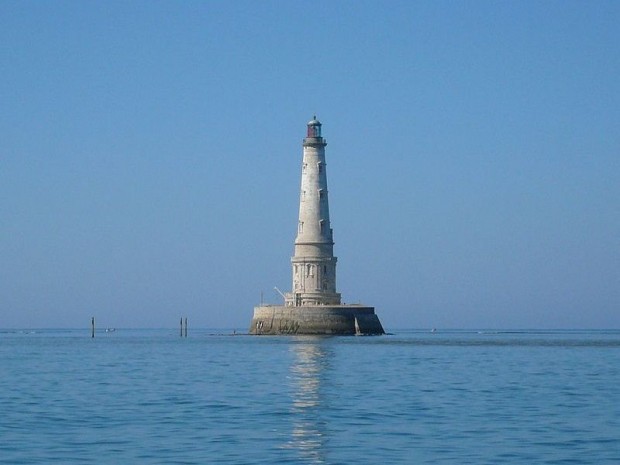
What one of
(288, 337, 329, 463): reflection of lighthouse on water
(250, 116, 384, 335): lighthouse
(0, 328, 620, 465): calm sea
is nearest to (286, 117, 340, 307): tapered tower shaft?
(250, 116, 384, 335): lighthouse

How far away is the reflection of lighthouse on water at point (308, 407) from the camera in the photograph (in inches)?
1151

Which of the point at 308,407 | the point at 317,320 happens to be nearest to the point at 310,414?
the point at 308,407

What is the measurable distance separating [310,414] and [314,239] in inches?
2667

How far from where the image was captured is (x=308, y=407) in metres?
38.8

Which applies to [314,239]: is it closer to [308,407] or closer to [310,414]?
[308,407]

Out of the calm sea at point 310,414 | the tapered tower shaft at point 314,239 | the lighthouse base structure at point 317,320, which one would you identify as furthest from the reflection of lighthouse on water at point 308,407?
the tapered tower shaft at point 314,239

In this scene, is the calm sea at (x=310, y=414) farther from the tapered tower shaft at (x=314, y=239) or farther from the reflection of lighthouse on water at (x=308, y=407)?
the tapered tower shaft at (x=314, y=239)

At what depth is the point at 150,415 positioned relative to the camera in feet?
118

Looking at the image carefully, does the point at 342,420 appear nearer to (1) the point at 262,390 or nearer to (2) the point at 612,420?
(2) the point at 612,420

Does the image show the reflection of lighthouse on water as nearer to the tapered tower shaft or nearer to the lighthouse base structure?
the lighthouse base structure

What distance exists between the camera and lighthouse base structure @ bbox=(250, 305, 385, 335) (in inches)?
4067

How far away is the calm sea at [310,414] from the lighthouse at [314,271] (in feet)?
132

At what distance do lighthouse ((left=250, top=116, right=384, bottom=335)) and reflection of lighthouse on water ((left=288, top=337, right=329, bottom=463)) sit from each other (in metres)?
30.6

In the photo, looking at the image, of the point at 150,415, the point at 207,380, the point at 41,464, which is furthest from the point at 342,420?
the point at 207,380
